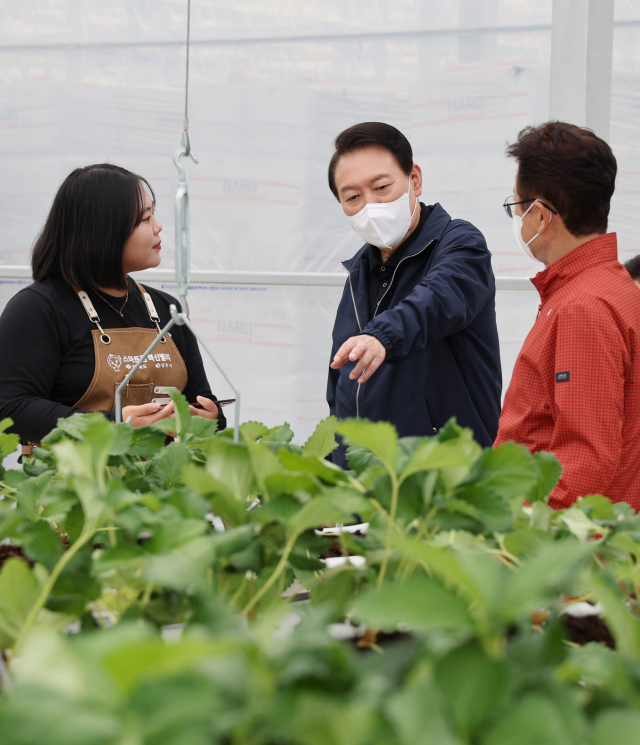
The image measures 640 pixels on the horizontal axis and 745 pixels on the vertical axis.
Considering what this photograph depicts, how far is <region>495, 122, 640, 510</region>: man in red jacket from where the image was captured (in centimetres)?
83

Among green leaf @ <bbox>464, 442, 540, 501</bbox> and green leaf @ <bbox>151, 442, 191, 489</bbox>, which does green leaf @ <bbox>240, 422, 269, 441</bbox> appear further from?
green leaf @ <bbox>464, 442, 540, 501</bbox>

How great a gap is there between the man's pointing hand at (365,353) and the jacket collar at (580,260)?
0.24m

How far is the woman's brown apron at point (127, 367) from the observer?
1223 millimetres

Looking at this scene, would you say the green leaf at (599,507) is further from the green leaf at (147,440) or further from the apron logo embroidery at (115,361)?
the apron logo embroidery at (115,361)

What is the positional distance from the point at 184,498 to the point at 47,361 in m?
0.93

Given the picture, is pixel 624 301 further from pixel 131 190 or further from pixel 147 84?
pixel 147 84

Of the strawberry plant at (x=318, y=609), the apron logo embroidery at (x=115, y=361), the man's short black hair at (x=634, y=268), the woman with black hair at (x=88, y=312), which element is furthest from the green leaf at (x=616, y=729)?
the man's short black hair at (x=634, y=268)

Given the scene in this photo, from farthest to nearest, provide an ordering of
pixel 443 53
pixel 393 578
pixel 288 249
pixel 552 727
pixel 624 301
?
pixel 288 249
pixel 443 53
pixel 624 301
pixel 393 578
pixel 552 727

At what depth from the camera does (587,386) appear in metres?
0.83

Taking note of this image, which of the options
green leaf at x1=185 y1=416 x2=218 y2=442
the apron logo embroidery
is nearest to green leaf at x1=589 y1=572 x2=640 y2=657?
green leaf at x1=185 y1=416 x2=218 y2=442

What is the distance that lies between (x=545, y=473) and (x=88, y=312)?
3.31ft

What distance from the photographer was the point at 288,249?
2.27 meters

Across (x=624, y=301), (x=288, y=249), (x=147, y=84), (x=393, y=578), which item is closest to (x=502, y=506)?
(x=393, y=578)

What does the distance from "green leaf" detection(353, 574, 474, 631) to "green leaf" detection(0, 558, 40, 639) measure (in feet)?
0.50
